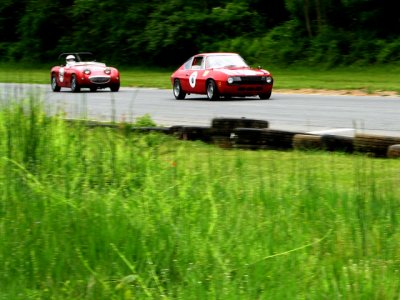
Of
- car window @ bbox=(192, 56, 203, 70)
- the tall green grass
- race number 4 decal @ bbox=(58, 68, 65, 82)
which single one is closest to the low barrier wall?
the tall green grass

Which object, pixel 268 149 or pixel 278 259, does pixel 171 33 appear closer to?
pixel 268 149

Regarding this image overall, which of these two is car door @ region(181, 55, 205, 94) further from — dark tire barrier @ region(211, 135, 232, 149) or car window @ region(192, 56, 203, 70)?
dark tire barrier @ region(211, 135, 232, 149)

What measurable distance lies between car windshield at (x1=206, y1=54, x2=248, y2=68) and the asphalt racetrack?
39.7 inches

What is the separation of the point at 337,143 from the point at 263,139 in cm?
109

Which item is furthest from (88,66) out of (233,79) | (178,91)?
(233,79)

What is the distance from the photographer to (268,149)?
11.4 metres

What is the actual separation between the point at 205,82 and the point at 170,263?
64.9 feet

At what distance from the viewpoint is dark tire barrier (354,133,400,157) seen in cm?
1027

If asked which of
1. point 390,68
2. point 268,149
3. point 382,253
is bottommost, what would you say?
point 390,68

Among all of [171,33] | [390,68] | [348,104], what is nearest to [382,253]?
[348,104]

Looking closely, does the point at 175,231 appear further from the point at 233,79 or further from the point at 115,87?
the point at 115,87

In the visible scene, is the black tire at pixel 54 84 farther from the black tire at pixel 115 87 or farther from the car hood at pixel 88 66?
the black tire at pixel 115 87

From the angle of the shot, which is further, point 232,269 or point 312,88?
point 312,88

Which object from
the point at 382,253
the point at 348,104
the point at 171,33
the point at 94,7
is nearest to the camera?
the point at 382,253
